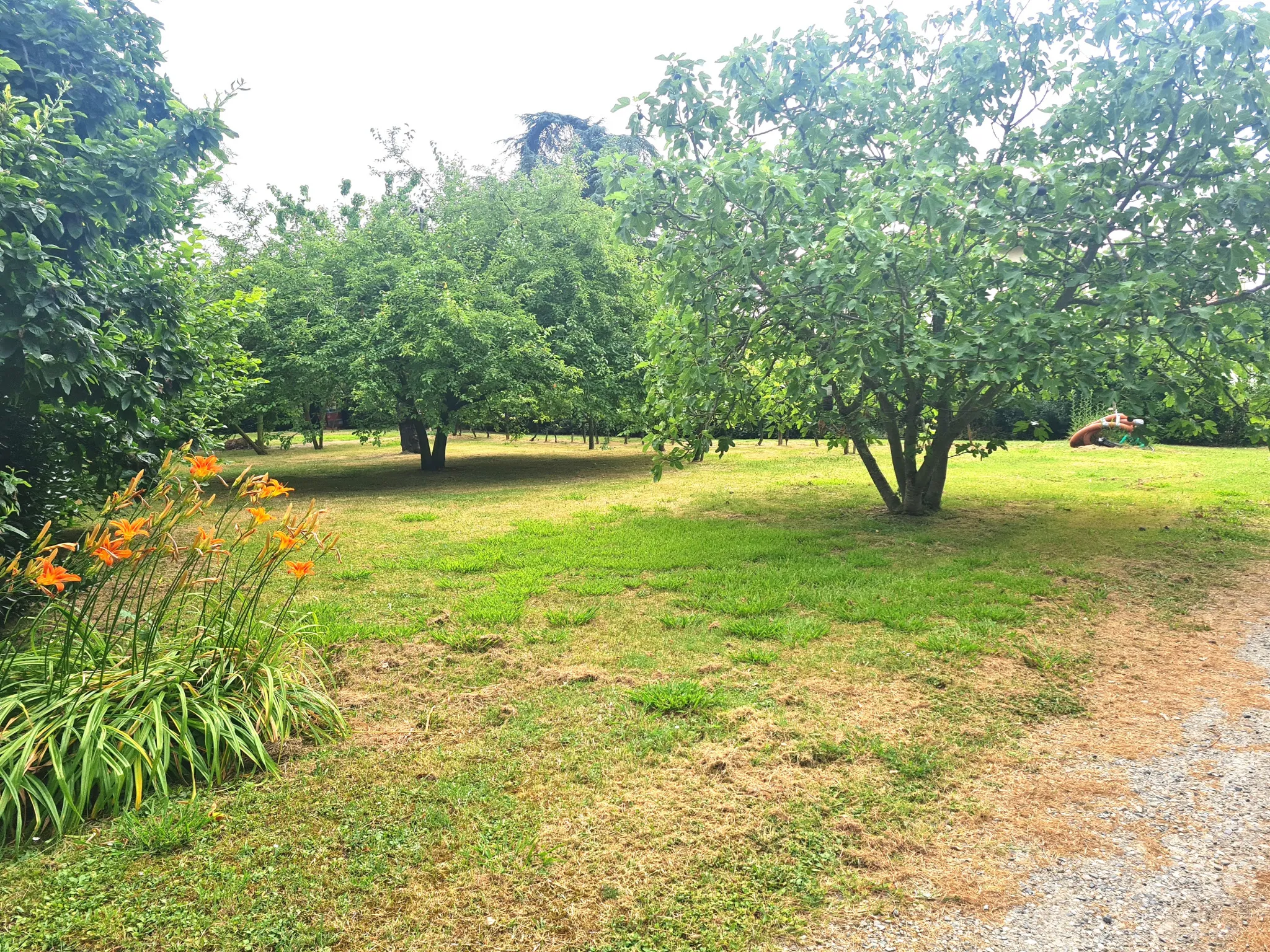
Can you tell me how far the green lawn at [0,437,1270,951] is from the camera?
201 centimetres

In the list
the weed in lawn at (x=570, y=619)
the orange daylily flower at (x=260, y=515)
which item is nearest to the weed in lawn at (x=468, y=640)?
the weed in lawn at (x=570, y=619)

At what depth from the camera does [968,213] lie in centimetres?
562

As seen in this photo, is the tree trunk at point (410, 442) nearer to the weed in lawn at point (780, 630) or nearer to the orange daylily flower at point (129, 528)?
the weed in lawn at point (780, 630)

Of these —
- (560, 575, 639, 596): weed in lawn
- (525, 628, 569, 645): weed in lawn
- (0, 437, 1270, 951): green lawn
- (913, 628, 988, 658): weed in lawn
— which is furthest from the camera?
(560, 575, 639, 596): weed in lawn

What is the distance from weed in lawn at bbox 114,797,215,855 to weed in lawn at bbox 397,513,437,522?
620 cm

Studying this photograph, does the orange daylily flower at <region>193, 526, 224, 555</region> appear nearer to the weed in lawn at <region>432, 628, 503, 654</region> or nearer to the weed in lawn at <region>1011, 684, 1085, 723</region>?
the weed in lawn at <region>432, 628, 503, 654</region>

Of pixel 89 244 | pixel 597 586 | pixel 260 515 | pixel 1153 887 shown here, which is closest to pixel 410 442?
pixel 597 586

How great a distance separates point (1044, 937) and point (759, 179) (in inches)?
202

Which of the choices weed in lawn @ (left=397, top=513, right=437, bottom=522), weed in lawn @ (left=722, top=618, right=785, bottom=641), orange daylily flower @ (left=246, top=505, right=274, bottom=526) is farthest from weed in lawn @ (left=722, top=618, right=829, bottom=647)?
weed in lawn @ (left=397, top=513, right=437, bottom=522)

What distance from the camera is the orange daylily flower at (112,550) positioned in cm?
226

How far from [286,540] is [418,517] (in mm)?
6249

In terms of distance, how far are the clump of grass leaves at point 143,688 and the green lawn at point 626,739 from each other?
0.57ft

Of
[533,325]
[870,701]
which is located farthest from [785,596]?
[533,325]

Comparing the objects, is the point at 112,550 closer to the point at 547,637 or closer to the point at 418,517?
the point at 547,637
